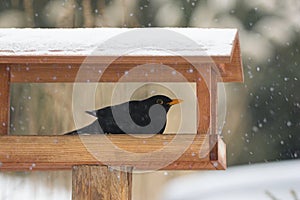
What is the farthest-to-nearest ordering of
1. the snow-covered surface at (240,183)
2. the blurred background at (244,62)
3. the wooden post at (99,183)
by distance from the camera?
the blurred background at (244,62) → the snow-covered surface at (240,183) → the wooden post at (99,183)

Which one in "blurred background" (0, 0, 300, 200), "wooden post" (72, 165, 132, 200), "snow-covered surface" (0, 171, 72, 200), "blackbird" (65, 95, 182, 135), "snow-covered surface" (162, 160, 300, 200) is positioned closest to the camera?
"wooden post" (72, 165, 132, 200)

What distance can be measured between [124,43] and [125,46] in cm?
3

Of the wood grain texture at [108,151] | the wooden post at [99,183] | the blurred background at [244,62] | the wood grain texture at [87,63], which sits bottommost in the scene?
the wooden post at [99,183]

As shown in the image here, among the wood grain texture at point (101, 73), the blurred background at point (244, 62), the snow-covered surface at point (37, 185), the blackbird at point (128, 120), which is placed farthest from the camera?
the blurred background at point (244, 62)

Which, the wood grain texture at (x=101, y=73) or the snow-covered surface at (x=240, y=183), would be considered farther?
the snow-covered surface at (x=240, y=183)

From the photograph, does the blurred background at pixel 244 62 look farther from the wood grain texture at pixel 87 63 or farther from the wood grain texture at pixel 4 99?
the wood grain texture at pixel 4 99

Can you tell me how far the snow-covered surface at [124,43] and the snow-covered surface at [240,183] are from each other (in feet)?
8.06

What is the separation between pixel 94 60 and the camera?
9.39ft

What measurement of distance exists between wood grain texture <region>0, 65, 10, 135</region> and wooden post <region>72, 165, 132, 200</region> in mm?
305

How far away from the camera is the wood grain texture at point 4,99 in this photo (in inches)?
120

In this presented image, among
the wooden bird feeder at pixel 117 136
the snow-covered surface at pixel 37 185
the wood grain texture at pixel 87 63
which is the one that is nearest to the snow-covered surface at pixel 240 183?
the snow-covered surface at pixel 37 185

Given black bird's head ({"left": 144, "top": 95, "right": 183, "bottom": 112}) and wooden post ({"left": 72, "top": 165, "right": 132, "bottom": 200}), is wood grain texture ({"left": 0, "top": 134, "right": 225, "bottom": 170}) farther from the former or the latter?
black bird's head ({"left": 144, "top": 95, "right": 183, "bottom": 112})

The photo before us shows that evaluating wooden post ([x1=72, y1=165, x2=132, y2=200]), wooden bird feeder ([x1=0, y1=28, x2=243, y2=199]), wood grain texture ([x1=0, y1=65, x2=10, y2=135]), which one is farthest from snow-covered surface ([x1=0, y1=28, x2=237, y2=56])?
wooden post ([x1=72, y1=165, x2=132, y2=200])

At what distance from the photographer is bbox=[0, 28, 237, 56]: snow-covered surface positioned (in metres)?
2.84
